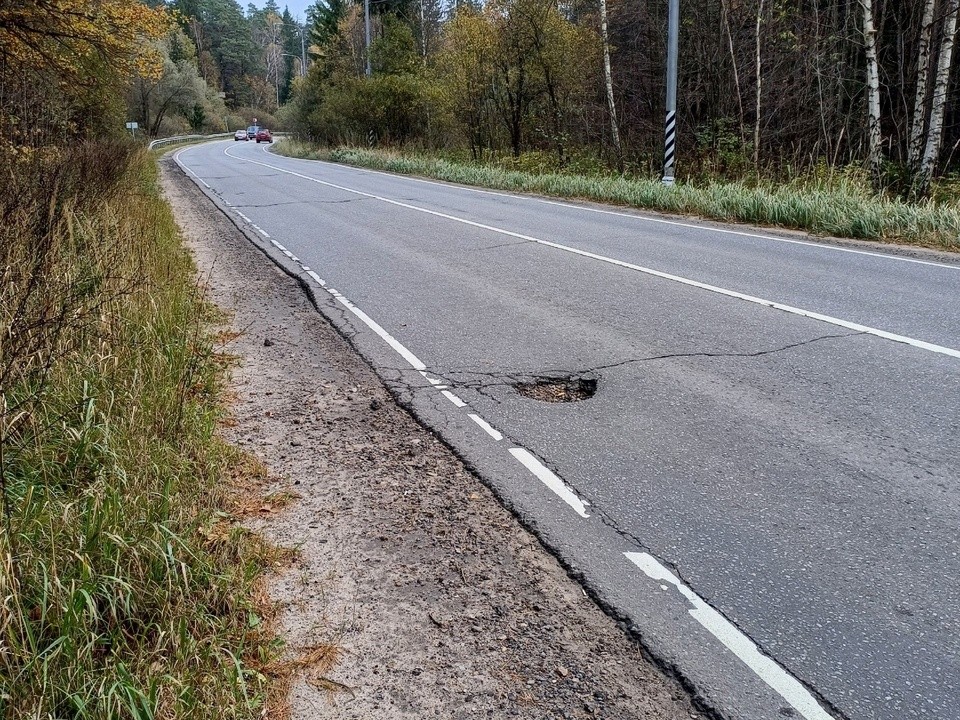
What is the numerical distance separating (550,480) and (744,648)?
5.06ft

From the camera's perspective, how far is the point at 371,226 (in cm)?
1443

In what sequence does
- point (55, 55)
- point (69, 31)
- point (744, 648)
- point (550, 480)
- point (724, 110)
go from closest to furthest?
point (744, 648) → point (550, 480) → point (69, 31) → point (55, 55) → point (724, 110)

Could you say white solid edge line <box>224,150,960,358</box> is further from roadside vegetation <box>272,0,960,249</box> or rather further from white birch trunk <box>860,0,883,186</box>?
white birch trunk <box>860,0,883,186</box>

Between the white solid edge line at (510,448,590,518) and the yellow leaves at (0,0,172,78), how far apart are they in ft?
27.7

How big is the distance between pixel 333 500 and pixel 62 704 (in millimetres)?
→ 1824

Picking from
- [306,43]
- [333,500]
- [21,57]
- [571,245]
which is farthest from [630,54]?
[306,43]

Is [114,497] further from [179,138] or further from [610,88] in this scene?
[179,138]

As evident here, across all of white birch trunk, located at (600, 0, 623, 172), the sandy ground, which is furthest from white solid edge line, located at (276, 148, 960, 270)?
the sandy ground

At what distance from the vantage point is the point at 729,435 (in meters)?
4.72

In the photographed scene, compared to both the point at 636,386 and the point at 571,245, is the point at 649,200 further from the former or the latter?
the point at 636,386

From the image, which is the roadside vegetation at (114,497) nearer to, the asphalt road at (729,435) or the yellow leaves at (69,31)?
the asphalt road at (729,435)

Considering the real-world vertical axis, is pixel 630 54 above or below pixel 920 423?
above

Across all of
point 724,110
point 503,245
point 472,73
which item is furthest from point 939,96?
point 472,73

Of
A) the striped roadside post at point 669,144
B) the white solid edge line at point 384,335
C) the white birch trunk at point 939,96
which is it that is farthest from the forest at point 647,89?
the white solid edge line at point 384,335
